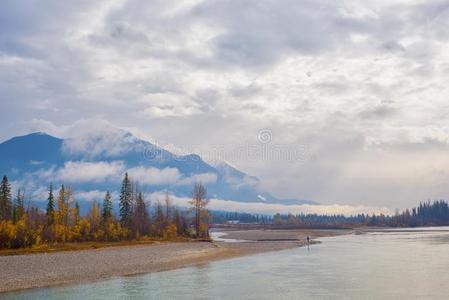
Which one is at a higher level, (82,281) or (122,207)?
(122,207)

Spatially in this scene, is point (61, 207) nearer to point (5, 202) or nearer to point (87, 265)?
point (5, 202)

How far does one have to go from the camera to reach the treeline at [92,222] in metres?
82.7

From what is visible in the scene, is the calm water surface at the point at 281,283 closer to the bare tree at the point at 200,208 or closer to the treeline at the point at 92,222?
the treeline at the point at 92,222

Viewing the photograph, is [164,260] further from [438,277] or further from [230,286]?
[438,277]

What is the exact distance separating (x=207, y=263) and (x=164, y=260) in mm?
6242

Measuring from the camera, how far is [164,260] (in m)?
68.7

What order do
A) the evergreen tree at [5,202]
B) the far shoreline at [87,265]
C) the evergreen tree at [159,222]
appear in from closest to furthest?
1. the far shoreline at [87,265]
2. the evergreen tree at [5,202]
3. the evergreen tree at [159,222]

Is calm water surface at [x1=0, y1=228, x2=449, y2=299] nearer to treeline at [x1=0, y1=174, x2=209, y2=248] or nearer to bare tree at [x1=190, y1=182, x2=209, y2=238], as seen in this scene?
treeline at [x1=0, y1=174, x2=209, y2=248]

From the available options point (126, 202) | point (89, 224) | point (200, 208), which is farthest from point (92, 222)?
point (200, 208)

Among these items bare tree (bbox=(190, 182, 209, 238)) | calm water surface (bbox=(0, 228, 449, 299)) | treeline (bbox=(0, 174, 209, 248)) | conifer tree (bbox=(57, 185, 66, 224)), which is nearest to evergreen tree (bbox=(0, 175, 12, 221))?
treeline (bbox=(0, 174, 209, 248))

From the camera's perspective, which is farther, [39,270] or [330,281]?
[39,270]

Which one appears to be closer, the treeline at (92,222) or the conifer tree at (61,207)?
the treeline at (92,222)

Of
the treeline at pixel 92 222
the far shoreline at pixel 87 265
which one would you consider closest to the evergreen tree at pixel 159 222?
the treeline at pixel 92 222

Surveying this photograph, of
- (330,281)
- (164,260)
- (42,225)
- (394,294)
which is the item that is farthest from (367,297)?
(42,225)
